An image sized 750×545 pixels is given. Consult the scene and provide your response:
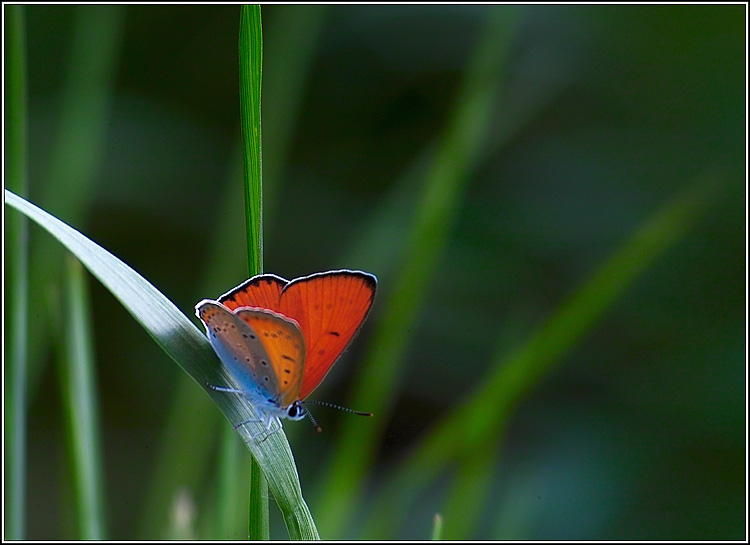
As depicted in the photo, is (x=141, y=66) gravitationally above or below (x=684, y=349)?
above

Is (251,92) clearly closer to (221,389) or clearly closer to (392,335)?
(221,389)

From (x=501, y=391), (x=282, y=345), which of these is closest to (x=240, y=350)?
(x=282, y=345)

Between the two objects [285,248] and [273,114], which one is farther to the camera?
[285,248]

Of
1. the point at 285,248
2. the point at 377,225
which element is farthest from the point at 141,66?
the point at 377,225

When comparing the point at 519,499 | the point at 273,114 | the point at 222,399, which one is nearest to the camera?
the point at 222,399

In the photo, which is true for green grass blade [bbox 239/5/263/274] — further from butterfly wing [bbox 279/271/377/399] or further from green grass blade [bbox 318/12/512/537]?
green grass blade [bbox 318/12/512/537]

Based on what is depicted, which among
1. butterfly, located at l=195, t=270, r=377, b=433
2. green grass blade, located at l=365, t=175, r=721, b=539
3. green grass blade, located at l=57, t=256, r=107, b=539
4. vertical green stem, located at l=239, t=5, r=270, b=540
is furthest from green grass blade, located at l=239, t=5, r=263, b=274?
green grass blade, located at l=365, t=175, r=721, b=539

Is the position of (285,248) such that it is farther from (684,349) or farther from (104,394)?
(684,349)
